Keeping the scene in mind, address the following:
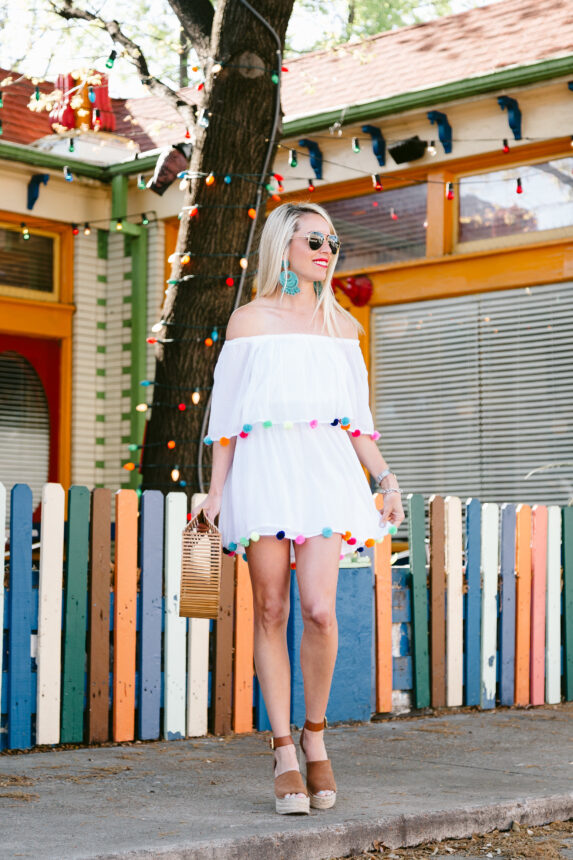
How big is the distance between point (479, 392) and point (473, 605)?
3.62 meters

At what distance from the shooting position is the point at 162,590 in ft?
18.8

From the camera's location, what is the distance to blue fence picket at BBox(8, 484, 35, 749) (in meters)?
5.22

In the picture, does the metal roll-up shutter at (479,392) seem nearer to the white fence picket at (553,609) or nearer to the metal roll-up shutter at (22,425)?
the white fence picket at (553,609)

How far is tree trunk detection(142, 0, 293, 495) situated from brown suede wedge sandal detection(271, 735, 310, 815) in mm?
3084

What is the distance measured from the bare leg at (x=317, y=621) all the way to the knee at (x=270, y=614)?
8cm

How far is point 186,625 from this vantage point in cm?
576

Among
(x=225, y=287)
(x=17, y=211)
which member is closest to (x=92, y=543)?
(x=225, y=287)

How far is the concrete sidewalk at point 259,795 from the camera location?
359 centimetres

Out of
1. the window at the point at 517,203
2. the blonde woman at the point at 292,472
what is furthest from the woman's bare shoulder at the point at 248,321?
the window at the point at 517,203

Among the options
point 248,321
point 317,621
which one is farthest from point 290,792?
point 248,321

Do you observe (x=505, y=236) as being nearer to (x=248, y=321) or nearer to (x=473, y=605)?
(x=473, y=605)

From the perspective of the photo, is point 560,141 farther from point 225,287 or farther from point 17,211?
point 17,211

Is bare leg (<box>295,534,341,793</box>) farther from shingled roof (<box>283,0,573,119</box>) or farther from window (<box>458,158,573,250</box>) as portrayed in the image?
shingled roof (<box>283,0,573,119</box>)

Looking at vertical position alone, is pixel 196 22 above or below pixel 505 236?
above
